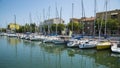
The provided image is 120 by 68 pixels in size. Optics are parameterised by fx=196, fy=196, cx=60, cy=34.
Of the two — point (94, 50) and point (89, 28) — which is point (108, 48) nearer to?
point (94, 50)

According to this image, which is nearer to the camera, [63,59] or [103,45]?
[63,59]

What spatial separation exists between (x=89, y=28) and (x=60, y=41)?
3691cm

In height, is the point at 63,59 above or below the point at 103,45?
below

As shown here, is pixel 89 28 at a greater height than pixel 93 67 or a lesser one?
greater

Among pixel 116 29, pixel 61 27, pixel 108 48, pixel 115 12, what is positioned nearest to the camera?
pixel 108 48

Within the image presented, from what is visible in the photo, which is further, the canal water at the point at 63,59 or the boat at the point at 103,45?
the boat at the point at 103,45

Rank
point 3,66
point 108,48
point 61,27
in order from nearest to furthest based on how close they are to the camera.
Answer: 1. point 3,66
2. point 108,48
3. point 61,27

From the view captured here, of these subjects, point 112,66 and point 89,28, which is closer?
point 112,66

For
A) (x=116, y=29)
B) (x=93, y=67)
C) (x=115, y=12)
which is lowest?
(x=93, y=67)

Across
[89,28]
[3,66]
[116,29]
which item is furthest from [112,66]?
[89,28]

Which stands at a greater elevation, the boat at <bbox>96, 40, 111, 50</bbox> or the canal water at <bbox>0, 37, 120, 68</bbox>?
the boat at <bbox>96, 40, 111, 50</bbox>

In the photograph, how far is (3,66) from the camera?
21188 mm

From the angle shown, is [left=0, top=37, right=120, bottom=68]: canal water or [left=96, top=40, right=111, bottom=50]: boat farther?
[left=96, top=40, right=111, bottom=50]: boat

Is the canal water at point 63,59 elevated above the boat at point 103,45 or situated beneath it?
situated beneath
